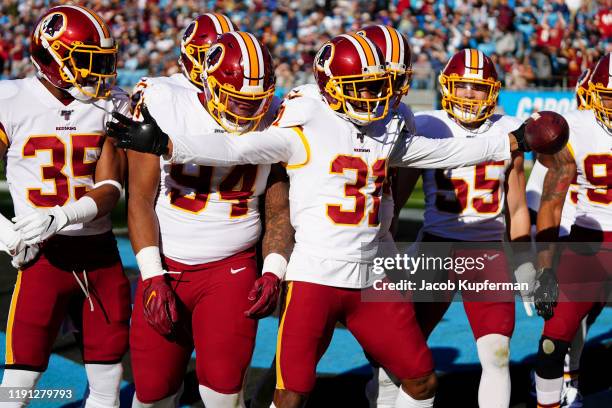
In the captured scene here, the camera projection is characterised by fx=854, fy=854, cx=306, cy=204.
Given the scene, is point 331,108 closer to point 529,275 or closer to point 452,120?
point 452,120

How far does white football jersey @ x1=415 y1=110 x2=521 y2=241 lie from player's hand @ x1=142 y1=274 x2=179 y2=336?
5.39ft

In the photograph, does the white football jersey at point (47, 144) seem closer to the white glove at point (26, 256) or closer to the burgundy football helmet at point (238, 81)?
the white glove at point (26, 256)

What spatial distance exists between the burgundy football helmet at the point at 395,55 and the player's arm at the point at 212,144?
1.71ft

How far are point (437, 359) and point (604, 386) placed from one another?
1016 mm

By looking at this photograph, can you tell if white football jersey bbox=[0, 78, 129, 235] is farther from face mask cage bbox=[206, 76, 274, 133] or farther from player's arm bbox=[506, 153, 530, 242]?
player's arm bbox=[506, 153, 530, 242]

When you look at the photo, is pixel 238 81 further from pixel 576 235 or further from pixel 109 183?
pixel 576 235

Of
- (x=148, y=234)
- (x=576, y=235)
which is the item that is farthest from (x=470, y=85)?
(x=148, y=234)

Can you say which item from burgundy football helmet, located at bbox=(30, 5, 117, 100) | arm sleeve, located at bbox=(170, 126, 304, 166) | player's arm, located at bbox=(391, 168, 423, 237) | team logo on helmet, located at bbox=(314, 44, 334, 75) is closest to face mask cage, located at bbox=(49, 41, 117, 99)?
burgundy football helmet, located at bbox=(30, 5, 117, 100)

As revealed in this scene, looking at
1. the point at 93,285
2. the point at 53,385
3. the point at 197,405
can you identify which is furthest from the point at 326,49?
the point at 53,385

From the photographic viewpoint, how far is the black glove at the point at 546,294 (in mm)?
4176

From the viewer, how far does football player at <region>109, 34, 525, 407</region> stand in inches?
136

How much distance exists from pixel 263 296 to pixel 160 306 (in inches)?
16.3

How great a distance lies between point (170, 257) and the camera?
3.70m

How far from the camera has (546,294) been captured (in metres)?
4.18
